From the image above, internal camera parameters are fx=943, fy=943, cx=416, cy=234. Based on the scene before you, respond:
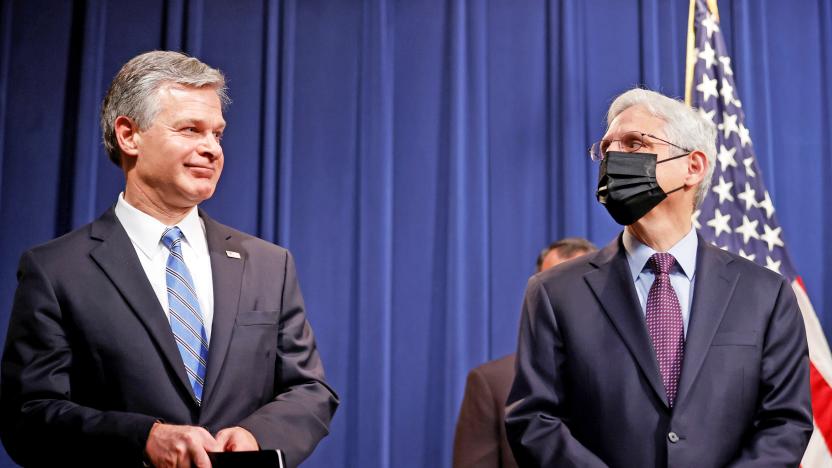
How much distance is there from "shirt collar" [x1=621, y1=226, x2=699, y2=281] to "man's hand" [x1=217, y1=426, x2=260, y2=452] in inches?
41.5

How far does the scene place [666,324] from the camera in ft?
7.61

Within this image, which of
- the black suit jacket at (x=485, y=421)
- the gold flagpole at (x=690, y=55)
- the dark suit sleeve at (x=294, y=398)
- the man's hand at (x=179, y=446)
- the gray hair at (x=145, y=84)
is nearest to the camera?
the man's hand at (x=179, y=446)

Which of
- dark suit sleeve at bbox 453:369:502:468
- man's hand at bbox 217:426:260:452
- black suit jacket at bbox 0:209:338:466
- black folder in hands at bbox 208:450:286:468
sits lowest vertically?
dark suit sleeve at bbox 453:369:502:468

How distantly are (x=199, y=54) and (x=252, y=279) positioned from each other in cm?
254

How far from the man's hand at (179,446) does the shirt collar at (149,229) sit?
51 centimetres

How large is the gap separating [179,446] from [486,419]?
72.4 inches

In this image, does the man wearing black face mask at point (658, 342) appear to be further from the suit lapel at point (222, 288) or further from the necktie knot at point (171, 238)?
the necktie knot at point (171, 238)

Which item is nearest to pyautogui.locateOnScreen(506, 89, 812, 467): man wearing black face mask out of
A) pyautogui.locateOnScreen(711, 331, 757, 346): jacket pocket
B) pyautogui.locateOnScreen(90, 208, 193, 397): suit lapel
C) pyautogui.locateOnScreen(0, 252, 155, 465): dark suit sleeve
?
pyautogui.locateOnScreen(711, 331, 757, 346): jacket pocket

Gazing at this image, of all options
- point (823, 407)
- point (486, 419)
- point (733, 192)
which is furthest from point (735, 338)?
point (733, 192)

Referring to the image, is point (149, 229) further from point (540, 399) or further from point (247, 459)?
point (540, 399)

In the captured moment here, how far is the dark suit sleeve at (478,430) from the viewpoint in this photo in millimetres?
3449

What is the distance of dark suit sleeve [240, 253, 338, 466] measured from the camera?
2.10 metres

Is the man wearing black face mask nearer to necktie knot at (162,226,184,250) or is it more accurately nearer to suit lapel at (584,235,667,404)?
suit lapel at (584,235,667,404)

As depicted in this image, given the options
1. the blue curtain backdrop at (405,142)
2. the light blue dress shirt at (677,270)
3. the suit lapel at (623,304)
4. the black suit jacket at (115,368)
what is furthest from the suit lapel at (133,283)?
the blue curtain backdrop at (405,142)
